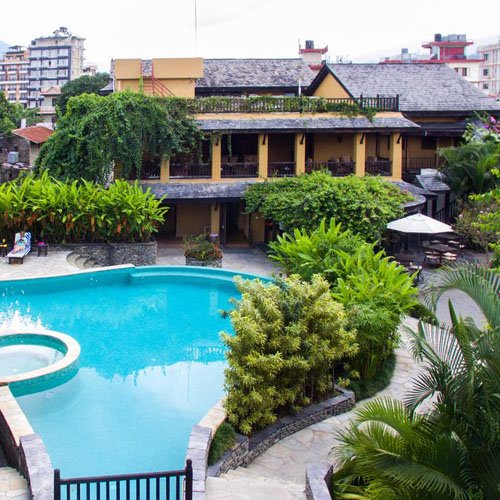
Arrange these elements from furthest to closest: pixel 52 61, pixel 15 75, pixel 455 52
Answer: pixel 15 75 < pixel 52 61 < pixel 455 52

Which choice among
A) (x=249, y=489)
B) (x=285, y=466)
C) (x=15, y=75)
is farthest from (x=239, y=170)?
(x=15, y=75)

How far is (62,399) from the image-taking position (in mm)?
11812

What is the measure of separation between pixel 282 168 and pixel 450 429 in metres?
22.2

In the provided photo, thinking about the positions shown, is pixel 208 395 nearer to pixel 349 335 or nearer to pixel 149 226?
pixel 349 335

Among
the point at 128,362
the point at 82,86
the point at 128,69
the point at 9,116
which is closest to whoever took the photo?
the point at 128,362

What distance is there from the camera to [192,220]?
28875mm

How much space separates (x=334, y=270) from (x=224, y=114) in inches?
524

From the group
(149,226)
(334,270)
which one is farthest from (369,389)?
(149,226)

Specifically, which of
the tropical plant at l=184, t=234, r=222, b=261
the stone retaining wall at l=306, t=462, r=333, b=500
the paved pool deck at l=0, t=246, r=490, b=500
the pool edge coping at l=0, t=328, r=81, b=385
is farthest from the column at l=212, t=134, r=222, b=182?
the stone retaining wall at l=306, t=462, r=333, b=500

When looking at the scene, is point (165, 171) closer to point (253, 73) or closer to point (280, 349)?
point (253, 73)

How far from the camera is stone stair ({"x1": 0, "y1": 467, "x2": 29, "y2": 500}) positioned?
25.3 feet

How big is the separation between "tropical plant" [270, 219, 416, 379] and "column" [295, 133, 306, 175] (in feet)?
33.5

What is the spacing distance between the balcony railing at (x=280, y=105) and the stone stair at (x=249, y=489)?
20.2m

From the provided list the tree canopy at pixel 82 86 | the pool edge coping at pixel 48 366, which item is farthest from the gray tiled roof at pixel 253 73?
the tree canopy at pixel 82 86
